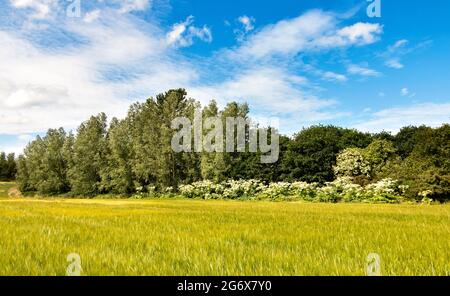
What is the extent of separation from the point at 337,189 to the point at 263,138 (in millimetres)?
18377

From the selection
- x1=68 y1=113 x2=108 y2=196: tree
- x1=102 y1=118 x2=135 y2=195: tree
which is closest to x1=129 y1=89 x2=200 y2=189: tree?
x1=102 y1=118 x2=135 y2=195: tree

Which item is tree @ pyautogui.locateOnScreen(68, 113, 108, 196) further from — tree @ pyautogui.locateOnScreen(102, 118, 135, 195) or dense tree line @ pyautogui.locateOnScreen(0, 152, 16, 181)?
dense tree line @ pyautogui.locateOnScreen(0, 152, 16, 181)

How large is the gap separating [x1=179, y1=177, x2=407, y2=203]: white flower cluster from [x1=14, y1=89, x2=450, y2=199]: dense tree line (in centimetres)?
196

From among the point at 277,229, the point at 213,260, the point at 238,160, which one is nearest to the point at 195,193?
the point at 238,160

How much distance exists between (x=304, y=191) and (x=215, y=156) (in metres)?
14.9

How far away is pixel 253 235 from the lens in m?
8.95

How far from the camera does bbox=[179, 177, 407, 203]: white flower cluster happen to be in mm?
34906

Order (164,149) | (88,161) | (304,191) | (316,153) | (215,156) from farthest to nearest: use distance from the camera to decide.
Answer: (88,161) < (164,149) < (215,156) < (316,153) < (304,191)

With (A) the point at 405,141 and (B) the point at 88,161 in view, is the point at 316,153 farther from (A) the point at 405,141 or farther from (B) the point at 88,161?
(B) the point at 88,161

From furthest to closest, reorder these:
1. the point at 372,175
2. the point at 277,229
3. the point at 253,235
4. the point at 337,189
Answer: the point at 372,175 → the point at 337,189 → the point at 277,229 → the point at 253,235

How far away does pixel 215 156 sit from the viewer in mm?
51594

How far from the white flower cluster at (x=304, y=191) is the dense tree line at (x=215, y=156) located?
1963mm

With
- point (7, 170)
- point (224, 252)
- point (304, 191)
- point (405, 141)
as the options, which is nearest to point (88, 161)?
point (304, 191)

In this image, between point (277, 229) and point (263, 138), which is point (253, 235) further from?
point (263, 138)
